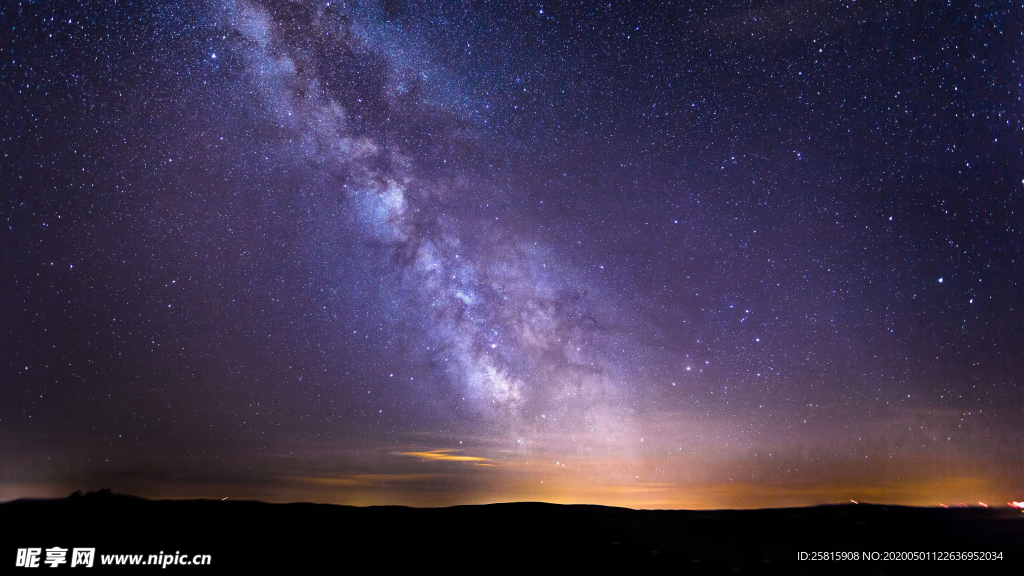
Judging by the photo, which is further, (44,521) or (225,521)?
(225,521)

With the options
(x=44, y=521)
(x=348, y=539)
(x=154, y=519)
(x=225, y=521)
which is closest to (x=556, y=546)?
(x=348, y=539)

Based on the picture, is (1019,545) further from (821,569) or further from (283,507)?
(283,507)

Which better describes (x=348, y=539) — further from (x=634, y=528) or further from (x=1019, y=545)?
(x=1019, y=545)

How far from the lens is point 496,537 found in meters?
9.65

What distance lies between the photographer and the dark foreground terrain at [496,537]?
790 centimetres

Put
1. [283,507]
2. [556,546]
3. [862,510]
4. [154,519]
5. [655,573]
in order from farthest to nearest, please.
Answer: [862,510] → [283,507] → [154,519] → [556,546] → [655,573]

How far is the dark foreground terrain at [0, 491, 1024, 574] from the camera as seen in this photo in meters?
7.90

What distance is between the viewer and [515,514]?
473 inches

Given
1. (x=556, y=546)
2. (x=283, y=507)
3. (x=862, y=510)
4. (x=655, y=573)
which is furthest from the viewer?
(x=862, y=510)

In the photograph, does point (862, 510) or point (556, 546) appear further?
point (862, 510)

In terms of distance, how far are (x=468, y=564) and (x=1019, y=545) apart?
1082cm

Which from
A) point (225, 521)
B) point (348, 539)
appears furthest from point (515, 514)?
point (225, 521)

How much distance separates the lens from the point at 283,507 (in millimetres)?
11984

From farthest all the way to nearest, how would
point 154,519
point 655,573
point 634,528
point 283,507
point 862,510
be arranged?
point 862,510, point 283,507, point 634,528, point 154,519, point 655,573
